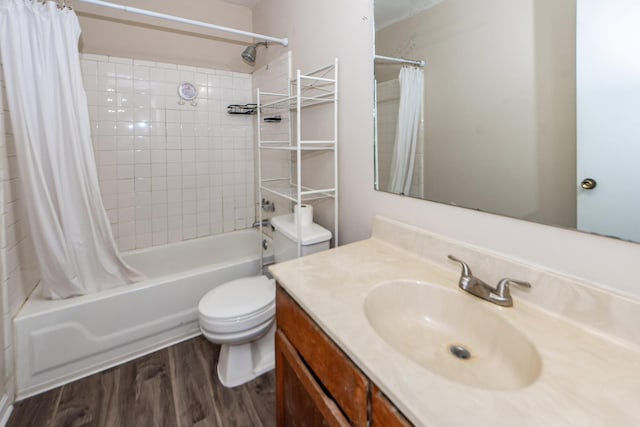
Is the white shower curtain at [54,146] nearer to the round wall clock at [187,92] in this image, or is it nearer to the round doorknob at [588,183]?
the round wall clock at [187,92]

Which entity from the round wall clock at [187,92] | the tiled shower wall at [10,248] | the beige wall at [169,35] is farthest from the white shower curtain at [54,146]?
the round wall clock at [187,92]

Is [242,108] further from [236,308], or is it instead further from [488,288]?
[488,288]

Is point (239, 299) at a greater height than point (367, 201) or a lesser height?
lesser

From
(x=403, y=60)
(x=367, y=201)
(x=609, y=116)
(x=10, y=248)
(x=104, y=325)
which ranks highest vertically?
(x=403, y=60)

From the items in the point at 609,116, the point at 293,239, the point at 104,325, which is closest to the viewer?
the point at 609,116

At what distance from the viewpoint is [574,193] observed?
2.54ft

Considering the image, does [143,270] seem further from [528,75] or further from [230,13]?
[528,75]

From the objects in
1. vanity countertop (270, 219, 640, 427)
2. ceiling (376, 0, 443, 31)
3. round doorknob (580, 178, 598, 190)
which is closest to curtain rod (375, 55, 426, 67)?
ceiling (376, 0, 443, 31)

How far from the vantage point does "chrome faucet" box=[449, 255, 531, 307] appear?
824mm

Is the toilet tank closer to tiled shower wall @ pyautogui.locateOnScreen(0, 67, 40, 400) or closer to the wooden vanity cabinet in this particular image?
the wooden vanity cabinet

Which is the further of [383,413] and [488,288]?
[488,288]

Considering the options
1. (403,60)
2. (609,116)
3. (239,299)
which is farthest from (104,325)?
(609,116)

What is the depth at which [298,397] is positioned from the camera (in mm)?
908

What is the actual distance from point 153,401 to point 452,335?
147 centimetres
